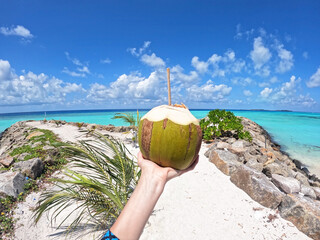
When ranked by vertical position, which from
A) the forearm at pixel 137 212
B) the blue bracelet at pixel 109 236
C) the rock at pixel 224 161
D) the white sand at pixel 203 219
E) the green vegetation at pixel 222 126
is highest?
the forearm at pixel 137 212

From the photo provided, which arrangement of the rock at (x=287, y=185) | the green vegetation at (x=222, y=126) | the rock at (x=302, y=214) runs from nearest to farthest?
the rock at (x=302, y=214) → the rock at (x=287, y=185) → the green vegetation at (x=222, y=126)

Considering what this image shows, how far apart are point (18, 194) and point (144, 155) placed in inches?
150

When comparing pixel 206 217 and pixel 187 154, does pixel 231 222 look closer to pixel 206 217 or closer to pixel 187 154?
pixel 206 217

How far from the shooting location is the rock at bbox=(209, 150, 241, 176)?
4633mm

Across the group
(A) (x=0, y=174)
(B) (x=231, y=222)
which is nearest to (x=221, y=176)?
(B) (x=231, y=222)

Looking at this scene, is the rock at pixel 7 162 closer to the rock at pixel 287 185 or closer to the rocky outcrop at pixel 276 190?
the rocky outcrop at pixel 276 190

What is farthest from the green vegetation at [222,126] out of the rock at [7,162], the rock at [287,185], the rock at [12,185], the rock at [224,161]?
the rock at [7,162]

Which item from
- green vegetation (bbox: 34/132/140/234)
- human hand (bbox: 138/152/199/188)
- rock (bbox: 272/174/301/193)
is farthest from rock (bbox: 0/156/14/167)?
rock (bbox: 272/174/301/193)

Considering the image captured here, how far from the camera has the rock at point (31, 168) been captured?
4316 mm

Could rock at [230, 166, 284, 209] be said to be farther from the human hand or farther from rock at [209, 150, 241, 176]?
the human hand

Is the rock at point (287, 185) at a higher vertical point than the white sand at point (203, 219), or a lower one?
higher

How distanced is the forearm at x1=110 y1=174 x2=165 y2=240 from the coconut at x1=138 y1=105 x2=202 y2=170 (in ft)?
0.74

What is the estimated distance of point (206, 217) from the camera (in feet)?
10.7

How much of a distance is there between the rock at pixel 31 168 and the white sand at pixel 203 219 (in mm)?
714
